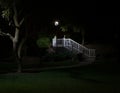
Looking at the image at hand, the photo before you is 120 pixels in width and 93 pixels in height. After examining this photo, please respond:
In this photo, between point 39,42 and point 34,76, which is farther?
point 39,42

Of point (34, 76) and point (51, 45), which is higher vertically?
point (51, 45)

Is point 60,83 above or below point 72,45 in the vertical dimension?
below

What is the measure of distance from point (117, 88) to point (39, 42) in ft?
80.3

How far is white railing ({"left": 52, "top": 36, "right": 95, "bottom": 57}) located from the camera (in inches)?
1669

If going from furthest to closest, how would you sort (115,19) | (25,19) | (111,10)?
(115,19) < (111,10) < (25,19)

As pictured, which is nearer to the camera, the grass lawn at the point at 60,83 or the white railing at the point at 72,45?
the grass lawn at the point at 60,83

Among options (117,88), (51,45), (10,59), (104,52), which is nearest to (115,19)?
(104,52)

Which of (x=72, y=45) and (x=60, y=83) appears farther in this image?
(x=72, y=45)

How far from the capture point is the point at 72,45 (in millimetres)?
44750

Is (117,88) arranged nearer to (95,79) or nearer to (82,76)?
(95,79)

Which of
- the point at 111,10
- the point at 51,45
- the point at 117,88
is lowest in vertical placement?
the point at 117,88

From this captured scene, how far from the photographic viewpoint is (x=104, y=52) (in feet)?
144

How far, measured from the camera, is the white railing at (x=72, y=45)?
4238 centimetres

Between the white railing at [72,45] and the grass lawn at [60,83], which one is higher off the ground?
the white railing at [72,45]
